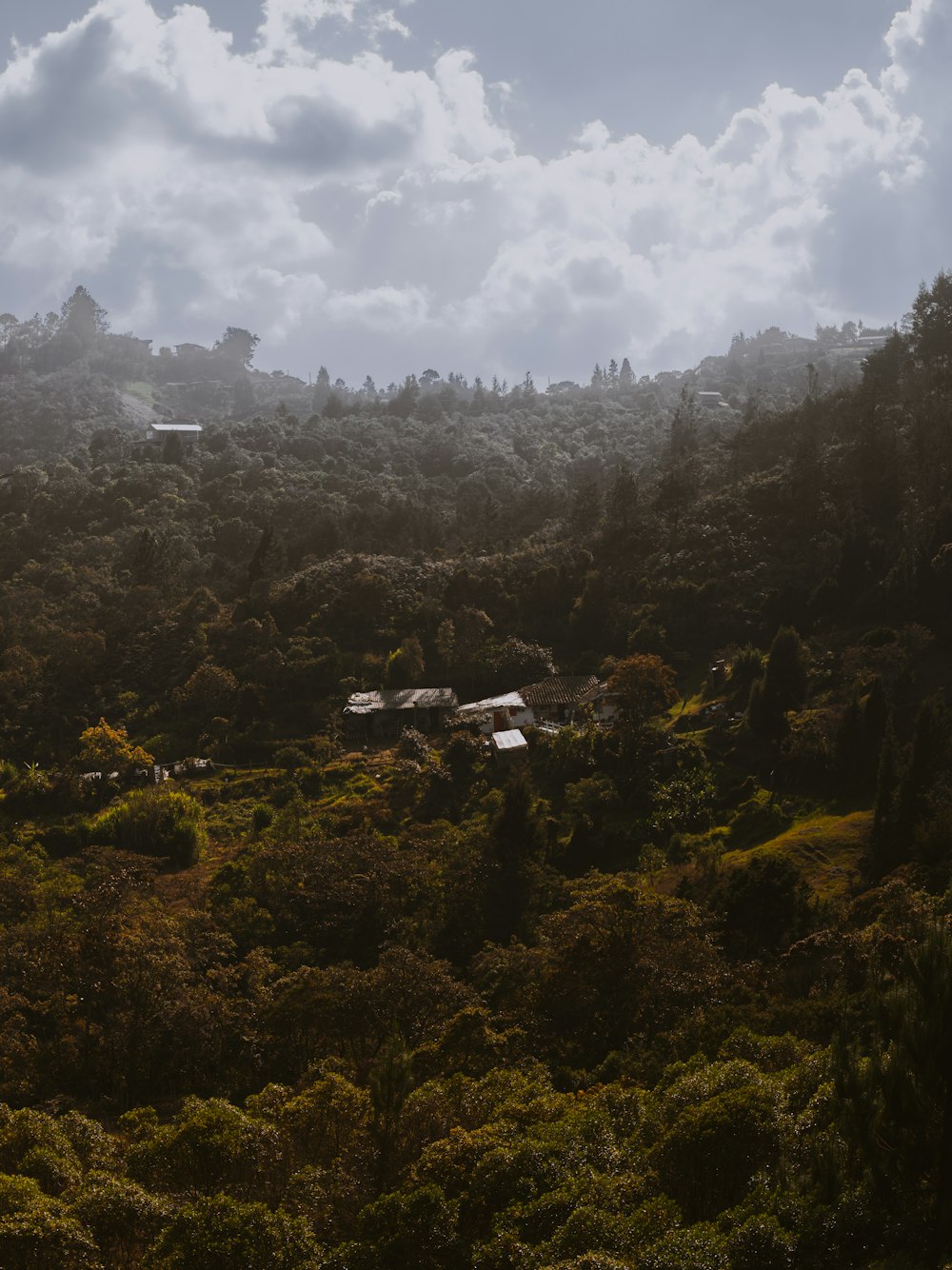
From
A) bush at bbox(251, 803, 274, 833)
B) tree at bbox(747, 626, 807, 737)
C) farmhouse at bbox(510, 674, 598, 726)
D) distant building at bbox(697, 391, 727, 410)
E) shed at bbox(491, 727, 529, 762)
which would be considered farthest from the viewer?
distant building at bbox(697, 391, 727, 410)

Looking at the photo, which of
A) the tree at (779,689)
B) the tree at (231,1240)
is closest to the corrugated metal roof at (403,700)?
the tree at (779,689)

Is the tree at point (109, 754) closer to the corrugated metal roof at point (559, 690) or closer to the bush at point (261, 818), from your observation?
the bush at point (261, 818)

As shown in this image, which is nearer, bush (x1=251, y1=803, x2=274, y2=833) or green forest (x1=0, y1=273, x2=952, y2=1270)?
green forest (x1=0, y1=273, x2=952, y2=1270)

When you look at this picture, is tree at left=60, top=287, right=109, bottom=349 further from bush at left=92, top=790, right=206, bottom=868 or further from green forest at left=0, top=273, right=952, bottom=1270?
bush at left=92, top=790, right=206, bottom=868

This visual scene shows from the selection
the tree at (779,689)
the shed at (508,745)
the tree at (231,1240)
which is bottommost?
the tree at (231,1240)

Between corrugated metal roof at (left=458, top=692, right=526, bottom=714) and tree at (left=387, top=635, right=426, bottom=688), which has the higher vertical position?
tree at (left=387, top=635, right=426, bottom=688)

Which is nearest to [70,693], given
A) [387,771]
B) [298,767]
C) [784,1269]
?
[298,767]

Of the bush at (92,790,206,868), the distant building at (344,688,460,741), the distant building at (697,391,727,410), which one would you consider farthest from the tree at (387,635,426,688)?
the distant building at (697,391,727,410)

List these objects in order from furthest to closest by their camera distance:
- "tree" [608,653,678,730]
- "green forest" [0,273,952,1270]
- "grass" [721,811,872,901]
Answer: "tree" [608,653,678,730] → "grass" [721,811,872,901] → "green forest" [0,273,952,1270]
